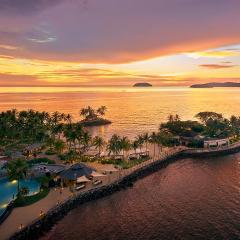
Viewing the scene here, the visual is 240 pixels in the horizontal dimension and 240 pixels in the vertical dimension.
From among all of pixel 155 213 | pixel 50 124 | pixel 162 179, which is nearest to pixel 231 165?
pixel 162 179

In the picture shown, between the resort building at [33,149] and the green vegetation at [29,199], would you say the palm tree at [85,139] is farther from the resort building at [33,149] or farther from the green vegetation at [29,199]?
the green vegetation at [29,199]

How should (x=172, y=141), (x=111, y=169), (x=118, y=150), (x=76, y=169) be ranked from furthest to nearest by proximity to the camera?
(x=172, y=141)
(x=118, y=150)
(x=111, y=169)
(x=76, y=169)

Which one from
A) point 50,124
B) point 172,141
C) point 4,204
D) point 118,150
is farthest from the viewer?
point 50,124

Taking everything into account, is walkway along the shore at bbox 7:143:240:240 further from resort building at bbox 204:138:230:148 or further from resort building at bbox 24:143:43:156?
resort building at bbox 24:143:43:156

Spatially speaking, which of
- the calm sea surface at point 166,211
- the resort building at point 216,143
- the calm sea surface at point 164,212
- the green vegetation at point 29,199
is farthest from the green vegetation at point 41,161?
the resort building at point 216,143

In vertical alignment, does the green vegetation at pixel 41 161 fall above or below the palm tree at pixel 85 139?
below

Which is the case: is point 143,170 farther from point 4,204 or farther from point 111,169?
point 4,204

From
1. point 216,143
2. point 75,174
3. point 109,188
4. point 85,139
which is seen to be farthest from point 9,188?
point 216,143
